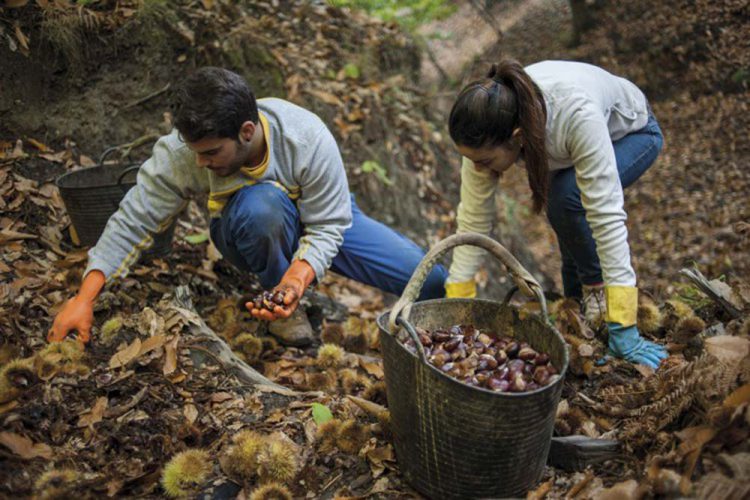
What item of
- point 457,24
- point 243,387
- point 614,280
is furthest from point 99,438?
point 457,24

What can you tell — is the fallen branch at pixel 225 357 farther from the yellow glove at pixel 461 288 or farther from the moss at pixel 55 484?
the yellow glove at pixel 461 288

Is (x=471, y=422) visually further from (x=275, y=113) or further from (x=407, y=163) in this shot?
(x=407, y=163)

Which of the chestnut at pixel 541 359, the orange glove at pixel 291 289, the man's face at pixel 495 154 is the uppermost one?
the man's face at pixel 495 154

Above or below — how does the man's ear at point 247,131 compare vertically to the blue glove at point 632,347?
above

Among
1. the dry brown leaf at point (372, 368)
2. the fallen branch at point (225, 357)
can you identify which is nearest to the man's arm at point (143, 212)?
the fallen branch at point (225, 357)

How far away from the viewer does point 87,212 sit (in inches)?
143

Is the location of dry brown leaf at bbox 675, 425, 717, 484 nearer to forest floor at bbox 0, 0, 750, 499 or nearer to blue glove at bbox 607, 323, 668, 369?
forest floor at bbox 0, 0, 750, 499

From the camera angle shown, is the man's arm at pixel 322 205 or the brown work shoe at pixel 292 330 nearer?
the man's arm at pixel 322 205

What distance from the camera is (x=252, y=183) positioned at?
3.22 m

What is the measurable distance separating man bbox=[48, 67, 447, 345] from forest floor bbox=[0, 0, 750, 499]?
316mm

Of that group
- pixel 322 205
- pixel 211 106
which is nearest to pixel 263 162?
pixel 322 205

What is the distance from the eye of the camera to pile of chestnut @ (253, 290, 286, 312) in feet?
8.89

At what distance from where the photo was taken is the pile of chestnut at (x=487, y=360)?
6.89 feet

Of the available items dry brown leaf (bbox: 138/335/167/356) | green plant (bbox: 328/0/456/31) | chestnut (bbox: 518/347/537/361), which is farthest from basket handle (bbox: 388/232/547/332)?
green plant (bbox: 328/0/456/31)
